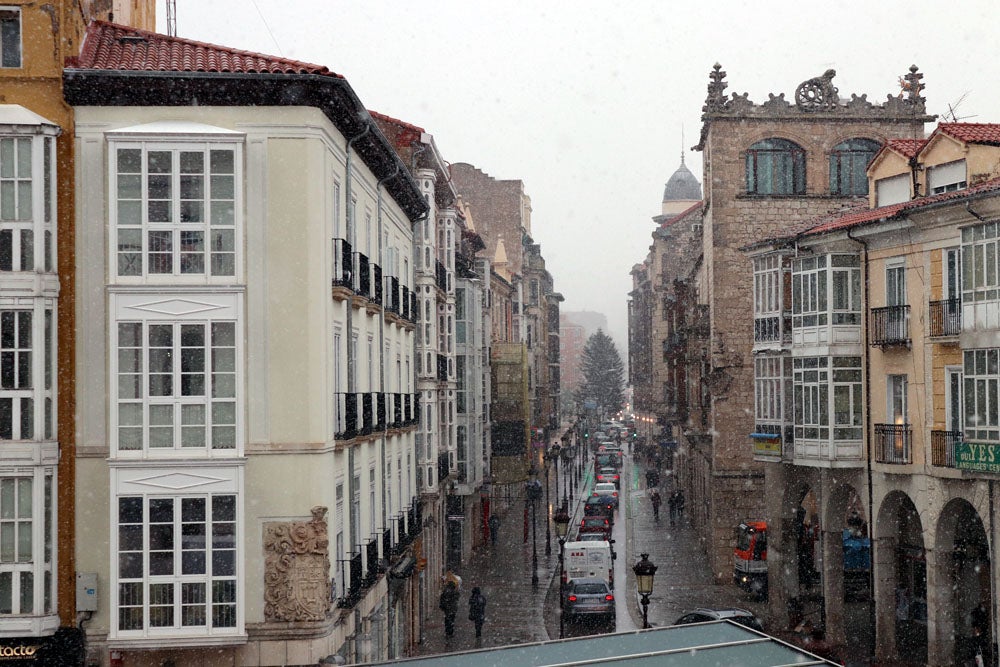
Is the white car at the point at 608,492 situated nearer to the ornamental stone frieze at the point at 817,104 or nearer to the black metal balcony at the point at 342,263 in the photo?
the ornamental stone frieze at the point at 817,104

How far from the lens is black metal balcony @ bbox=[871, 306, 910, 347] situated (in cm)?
2900

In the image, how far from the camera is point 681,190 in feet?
463

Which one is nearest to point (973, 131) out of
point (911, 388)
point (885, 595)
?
point (911, 388)

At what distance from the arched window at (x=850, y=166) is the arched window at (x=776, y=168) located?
125 cm

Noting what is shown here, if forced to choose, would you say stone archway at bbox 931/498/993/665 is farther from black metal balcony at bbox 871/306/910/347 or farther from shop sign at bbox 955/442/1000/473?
black metal balcony at bbox 871/306/910/347

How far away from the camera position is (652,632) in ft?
46.9

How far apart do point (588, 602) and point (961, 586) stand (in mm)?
9722

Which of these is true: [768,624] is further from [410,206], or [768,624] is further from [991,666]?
[410,206]

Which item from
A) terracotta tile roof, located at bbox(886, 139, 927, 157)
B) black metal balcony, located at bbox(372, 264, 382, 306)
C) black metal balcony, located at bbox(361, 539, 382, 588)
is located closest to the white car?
terracotta tile roof, located at bbox(886, 139, 927, 157)

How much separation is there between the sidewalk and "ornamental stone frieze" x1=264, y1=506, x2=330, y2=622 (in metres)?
6.88

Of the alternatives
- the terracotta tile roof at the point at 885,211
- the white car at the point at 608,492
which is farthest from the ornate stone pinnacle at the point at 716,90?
the white car at the point at 608,492

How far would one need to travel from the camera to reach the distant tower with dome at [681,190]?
140m

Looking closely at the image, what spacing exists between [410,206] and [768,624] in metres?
15.4

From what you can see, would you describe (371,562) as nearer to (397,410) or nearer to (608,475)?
(397,410)
